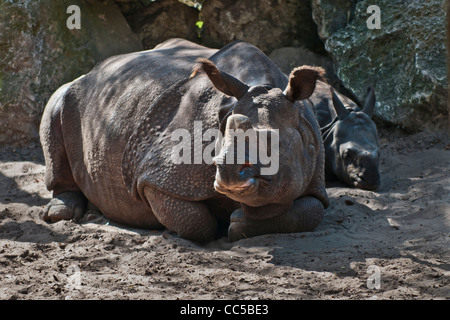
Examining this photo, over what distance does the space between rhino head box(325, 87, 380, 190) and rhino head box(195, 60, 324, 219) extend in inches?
67.7

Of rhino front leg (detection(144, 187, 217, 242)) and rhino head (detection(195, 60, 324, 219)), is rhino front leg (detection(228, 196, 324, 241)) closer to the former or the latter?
rhino head (detection(195, 60, 324, 219))

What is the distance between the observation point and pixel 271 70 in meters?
5.53

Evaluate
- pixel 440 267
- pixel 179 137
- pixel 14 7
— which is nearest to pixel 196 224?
pixel 179 137

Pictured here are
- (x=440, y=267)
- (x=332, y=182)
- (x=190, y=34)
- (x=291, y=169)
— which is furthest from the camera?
(x=190, y=34)

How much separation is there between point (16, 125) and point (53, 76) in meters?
0.79

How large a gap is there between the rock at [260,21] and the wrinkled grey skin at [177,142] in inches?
101

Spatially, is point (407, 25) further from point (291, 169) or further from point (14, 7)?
point (14, 7)

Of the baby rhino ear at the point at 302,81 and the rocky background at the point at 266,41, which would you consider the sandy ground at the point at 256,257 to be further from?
the rocky background at the point at 266,41

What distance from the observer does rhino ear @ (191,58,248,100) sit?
4910 mm

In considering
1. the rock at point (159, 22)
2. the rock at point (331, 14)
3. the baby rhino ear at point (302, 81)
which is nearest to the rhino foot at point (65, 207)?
the baby rhino ear at point (302, 81)

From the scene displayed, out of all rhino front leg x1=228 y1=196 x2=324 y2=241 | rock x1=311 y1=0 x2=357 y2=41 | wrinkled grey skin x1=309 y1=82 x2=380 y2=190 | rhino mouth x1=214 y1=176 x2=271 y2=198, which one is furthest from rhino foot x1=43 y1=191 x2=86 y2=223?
rock x1=311 y1=0 x2=357 y2=41

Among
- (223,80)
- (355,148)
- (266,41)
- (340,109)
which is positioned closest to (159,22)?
(266,41)

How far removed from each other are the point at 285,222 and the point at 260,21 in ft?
15.6

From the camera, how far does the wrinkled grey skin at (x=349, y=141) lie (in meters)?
6.88
